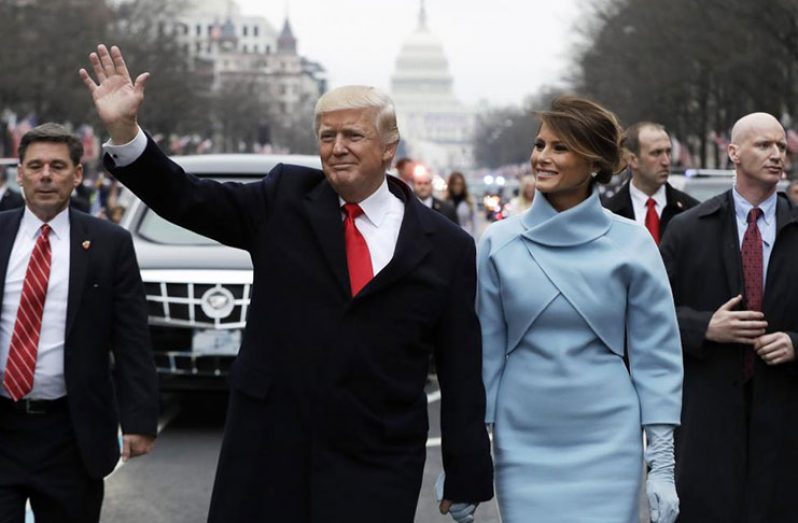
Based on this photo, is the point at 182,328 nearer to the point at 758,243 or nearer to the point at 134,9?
the point at 758,243

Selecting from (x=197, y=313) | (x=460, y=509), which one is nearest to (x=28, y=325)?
(x=460, y=509)

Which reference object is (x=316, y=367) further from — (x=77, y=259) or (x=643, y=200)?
(x=643, y=200)

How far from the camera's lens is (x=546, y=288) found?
16.6ft

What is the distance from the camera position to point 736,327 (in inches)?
251

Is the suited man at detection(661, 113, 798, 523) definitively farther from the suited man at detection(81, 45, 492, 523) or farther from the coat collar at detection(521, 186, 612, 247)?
the suited man at detection(81, 45, 492, 523)

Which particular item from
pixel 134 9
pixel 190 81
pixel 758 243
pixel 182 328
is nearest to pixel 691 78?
pixel 134 9

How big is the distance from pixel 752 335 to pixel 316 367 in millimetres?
2208

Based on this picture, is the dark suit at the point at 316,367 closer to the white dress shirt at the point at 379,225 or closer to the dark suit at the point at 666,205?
the white dress shirt at the point at 379,225

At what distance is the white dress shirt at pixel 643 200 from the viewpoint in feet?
29.0

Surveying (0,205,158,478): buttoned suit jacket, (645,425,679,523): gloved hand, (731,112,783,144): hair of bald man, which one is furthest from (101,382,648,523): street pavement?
(645,425,679,523): gloved hand

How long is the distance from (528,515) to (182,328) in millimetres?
7210

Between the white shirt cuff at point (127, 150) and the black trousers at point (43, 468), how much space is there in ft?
5.09

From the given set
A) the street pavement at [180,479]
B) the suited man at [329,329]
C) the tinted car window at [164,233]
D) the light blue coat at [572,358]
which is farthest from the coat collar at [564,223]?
the tinted car window at [164,233]

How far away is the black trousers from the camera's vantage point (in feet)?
19.2
